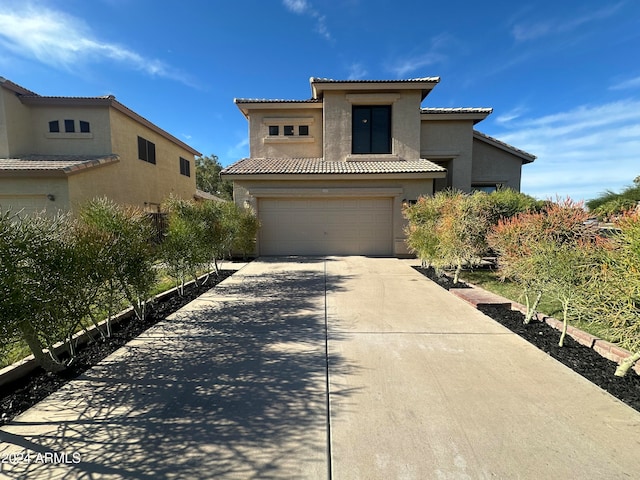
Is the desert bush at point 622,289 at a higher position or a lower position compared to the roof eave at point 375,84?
lower

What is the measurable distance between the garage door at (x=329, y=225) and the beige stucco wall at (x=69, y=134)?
937cm

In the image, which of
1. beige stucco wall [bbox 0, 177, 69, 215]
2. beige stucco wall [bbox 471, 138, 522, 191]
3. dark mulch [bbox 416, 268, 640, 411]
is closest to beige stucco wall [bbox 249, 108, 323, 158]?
beige stucco wall [bbox 0, 177, 69, 215]

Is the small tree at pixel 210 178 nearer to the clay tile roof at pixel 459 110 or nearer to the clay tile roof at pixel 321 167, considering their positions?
the clay tile roof at pixel 321 167

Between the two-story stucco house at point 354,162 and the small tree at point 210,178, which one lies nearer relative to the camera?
the two-story stucco house at point 354,162

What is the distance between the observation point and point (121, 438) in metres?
2.49

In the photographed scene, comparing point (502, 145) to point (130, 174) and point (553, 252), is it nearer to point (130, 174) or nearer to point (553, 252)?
point (553, 252)

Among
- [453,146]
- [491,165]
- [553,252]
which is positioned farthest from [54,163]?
[491,165]

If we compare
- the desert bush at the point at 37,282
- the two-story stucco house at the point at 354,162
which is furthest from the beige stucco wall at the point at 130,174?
the desert bush at the point at 37,282

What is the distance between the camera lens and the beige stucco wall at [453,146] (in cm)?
1479

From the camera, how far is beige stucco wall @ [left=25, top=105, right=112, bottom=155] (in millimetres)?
14500

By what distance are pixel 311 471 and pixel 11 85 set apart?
20078 millimetres

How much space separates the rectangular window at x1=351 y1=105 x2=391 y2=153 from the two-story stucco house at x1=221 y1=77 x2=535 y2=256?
47 millimetres

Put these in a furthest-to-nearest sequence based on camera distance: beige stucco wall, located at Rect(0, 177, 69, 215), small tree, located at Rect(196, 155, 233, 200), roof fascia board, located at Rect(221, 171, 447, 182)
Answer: small tree, located at Rect(196, 155, 233, 200)
roof fascia board, located at Rect(221, 171, 447, 182)
beige stucco wall, located at Rect(0, 177, 69, 215)

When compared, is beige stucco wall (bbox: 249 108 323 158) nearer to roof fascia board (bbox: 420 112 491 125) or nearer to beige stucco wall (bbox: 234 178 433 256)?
beige stucco wall (bbox: 234 178 433 256)
